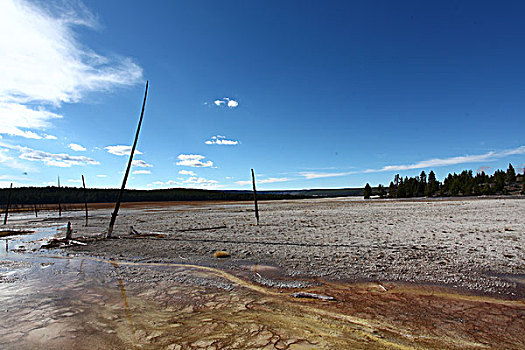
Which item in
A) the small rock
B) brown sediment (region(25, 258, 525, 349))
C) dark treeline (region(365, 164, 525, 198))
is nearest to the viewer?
brown sediment (region(25, 258, 525, 349))

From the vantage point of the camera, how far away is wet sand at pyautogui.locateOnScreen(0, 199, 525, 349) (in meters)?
4.77

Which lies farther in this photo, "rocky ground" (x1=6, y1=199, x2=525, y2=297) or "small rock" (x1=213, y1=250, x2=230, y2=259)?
"small rock" (x1=213, y1=250, x2=230, y2=259)

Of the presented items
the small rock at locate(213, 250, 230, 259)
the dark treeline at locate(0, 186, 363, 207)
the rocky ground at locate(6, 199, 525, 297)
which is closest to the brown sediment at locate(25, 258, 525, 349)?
the rocky ground at locate(6, 199, 525, 297)

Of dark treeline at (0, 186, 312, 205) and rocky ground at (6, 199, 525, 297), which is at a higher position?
dark treeline at (0, 186, 312, 205)

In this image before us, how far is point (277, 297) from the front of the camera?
6.79 meters

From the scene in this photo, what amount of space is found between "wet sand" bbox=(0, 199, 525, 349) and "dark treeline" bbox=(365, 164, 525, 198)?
90334 millimetres

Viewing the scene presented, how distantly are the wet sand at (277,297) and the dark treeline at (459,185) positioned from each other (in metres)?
90.3

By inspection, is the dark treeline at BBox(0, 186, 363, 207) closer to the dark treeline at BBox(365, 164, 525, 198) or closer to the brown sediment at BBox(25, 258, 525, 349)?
the dark treeline at BBox(365, 164, 525, 198)

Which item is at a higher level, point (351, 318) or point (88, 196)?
point (88, 196)

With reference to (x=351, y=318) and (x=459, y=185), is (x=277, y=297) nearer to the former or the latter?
(x=351, y=318)

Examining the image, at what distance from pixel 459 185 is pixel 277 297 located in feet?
348

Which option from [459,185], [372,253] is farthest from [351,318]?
[459,185]

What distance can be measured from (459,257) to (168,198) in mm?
144540

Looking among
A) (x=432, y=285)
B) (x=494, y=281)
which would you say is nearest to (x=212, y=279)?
(x=432, y=285)
